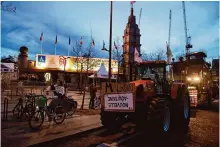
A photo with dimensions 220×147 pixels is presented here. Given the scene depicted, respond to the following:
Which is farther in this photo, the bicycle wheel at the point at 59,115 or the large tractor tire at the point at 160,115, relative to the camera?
the bicycle wheel at the point at 59,115

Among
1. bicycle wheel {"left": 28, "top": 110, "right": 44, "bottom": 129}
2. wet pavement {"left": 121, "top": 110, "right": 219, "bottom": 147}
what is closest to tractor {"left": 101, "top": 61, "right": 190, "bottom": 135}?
wet pavement {"left": 121, "top": 110, "right": 219, "bottom": 147}

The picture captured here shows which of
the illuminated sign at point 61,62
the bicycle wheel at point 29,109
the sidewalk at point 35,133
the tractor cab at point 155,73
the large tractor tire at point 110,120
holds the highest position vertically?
the illuminated sign at point 61,62

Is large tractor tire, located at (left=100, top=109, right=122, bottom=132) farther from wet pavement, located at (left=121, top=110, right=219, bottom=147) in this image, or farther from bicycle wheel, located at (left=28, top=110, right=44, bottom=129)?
bicycle wheel, located at (left=28, top=110, right=44, bottom=129)

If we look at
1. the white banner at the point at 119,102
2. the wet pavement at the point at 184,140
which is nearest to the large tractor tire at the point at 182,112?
the wet pavement at the point at 184,140

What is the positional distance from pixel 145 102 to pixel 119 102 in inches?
37.0

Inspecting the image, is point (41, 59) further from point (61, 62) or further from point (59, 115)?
point (59, 115)

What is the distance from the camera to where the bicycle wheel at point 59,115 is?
9405mm

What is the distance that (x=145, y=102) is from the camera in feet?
25.4

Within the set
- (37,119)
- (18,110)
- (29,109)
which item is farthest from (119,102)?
(18,110)

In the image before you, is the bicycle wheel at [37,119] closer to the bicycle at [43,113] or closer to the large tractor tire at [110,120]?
the bicycle at [43,113]

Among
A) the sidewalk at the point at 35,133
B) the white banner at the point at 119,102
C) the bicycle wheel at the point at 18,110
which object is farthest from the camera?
the bicycle wheel at the point at 18,110

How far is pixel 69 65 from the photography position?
3706 cm

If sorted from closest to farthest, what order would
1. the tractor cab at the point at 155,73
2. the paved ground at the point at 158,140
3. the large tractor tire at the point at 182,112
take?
the paved ground at the point at 158,140
the tractor cab at the point at 155,73
the large tractor tire at the point at 182,112

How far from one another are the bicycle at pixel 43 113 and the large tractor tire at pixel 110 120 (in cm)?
209
